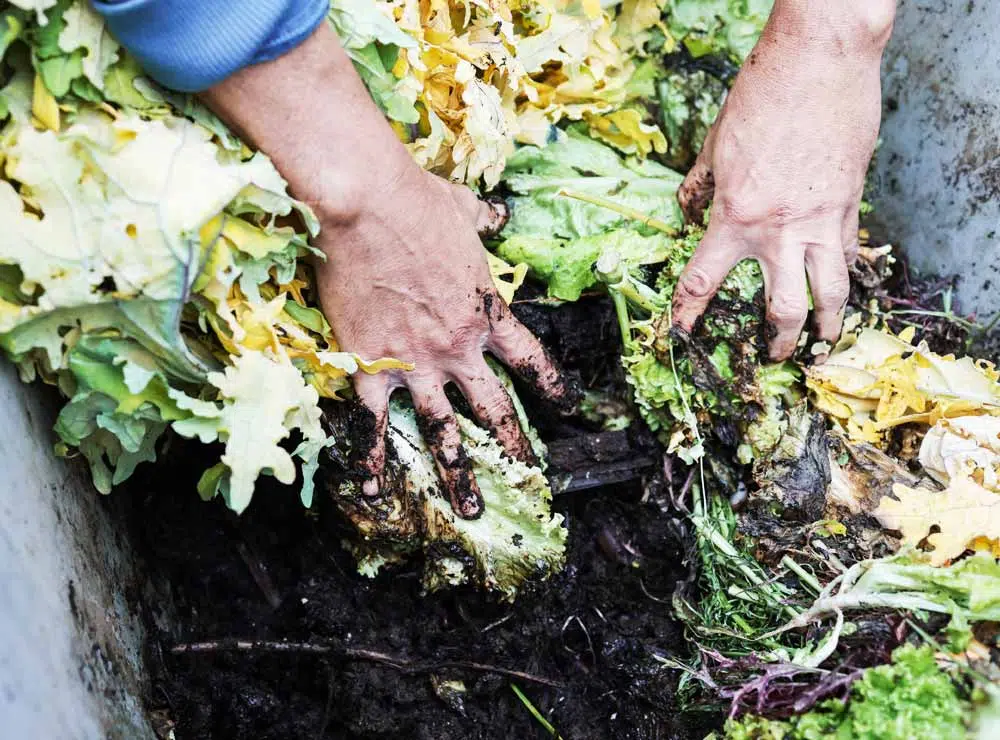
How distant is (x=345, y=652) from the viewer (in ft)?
6.24

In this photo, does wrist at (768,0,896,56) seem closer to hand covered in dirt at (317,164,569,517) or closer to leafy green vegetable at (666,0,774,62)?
leafy green vegetable at (666,0,774,62)

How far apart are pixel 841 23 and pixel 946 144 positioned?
0.82 metres

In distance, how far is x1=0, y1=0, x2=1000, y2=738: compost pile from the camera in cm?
144

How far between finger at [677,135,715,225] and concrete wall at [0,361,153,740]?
157 centimetres

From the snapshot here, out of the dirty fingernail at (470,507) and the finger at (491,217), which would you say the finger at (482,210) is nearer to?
the finger at (491,217)

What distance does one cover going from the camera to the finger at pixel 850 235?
204 cm

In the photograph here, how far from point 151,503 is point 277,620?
423 mm

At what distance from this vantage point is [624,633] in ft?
6.58

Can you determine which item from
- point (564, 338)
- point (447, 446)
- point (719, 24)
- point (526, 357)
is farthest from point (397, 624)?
point (719, 24)

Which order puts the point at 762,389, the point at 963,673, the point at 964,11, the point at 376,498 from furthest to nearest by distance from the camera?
1. the point at 964,11
2. the point at 762,389
3. the point at 376,498
4. the point at 963,673

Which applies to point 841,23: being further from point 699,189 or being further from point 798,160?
point 699,189

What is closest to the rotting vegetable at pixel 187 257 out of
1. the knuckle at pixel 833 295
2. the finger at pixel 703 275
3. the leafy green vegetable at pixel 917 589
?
the finger at pixel 703 275

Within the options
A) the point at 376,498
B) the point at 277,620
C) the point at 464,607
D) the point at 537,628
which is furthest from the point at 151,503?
the point at 537,628

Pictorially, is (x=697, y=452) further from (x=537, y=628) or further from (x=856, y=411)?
(x=537, y=628)
